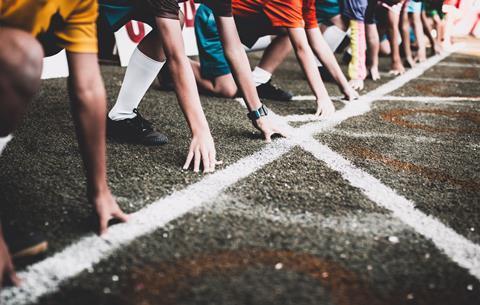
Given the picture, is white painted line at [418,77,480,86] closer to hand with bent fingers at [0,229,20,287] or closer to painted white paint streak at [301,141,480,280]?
painted white paint streak at [301,141,480,280]

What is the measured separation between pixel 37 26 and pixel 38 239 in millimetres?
545

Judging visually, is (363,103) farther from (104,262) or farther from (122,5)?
(104,262)

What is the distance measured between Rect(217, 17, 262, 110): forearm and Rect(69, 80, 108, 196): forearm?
1.08 m

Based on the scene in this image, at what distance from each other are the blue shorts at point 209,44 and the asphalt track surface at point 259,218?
3.02ft

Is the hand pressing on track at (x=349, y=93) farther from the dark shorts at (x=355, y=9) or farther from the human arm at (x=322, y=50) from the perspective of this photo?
the dark shorts at (x=355, y=9)

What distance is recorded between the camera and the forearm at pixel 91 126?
127 cm

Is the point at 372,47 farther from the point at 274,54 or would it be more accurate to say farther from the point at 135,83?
the point at 135,83

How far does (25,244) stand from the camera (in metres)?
1.19

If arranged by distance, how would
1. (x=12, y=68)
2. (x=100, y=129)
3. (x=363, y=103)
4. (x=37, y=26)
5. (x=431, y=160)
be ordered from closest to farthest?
(x=12, y=68)
(x=37, y=26)
(x=100, y=129)
(x=431, y=160)
(x=363, y=103)

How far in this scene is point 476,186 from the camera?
1891 mm

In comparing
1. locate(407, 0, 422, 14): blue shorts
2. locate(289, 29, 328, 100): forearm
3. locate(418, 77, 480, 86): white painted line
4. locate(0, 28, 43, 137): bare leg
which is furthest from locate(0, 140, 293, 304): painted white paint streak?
locate(407, 0, 422, 14): blue shorts

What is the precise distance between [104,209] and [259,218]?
47 cm

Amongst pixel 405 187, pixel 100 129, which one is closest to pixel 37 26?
pixel 100 129

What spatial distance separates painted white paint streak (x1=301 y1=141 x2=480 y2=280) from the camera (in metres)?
1.34
